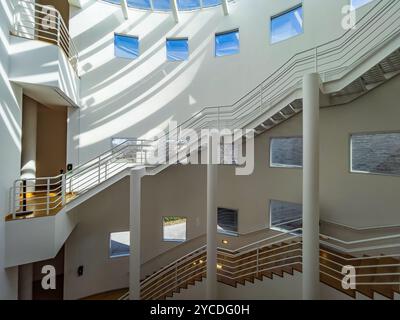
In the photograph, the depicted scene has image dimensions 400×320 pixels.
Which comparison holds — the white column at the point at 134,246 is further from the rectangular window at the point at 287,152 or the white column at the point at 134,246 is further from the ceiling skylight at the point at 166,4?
the ceiling skylight at the point at 166,4

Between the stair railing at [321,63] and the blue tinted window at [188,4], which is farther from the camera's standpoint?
the blue tinted window at [188,4]

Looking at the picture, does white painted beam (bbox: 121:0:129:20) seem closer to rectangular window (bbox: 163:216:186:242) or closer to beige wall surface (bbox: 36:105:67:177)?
beige wall surface (bbox: 36:105:67:177)

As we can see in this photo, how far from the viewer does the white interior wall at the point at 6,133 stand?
4266 mm

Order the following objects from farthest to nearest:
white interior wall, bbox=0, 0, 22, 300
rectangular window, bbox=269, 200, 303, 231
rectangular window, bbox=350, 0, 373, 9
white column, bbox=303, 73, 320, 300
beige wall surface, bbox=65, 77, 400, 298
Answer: rectangular window, bbox=269, 200, 303, 231 < rectangular window, bbox=350, 0, 373, 9 < beige wall surface, bbox=65, 77, 400, 298 < white interior wall, bbox=0, 0, 22, 300 < white column, bbox=303, 73, 320, 300

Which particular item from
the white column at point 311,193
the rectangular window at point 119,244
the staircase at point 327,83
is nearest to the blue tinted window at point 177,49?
the staircase at point 327,83

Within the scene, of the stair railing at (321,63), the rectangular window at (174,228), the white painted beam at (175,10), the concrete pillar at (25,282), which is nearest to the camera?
the stair railing at (321,63)

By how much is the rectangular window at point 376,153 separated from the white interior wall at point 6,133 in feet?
24.5

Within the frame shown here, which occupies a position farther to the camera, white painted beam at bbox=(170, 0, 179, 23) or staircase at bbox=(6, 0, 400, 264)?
white painted beam at bbox=(170, 0, 179, 23)

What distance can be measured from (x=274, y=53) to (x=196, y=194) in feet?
16.4

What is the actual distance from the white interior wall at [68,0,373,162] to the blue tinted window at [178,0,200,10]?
0.71 ft

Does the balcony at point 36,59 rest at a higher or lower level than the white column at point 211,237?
higher

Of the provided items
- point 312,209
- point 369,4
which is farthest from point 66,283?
point 369,4

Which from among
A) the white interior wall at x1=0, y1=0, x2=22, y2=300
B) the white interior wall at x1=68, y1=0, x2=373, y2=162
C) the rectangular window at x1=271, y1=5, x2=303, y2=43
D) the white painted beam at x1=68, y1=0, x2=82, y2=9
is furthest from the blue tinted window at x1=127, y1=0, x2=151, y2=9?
the rectangular window at x1=271, y1=5, x2=303, y2=43

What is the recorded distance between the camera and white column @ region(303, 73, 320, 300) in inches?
138
